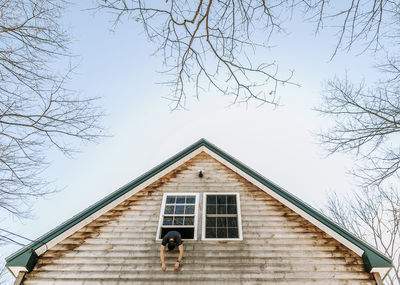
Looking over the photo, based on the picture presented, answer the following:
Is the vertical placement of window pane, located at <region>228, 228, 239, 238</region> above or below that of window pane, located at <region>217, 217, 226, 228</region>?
below

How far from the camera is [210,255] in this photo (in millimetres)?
5859

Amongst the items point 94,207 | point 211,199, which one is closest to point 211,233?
point 211,199

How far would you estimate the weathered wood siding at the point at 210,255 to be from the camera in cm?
548

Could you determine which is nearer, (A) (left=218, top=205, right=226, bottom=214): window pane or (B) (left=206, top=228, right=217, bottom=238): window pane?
(B) (left=206, top=228, right=217, bottom=238): window pane

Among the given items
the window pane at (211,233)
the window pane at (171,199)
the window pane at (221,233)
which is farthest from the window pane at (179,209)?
the window pane at (221,233)

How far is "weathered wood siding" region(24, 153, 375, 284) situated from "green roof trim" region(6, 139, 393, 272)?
1.05ft

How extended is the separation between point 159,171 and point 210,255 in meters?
3.08

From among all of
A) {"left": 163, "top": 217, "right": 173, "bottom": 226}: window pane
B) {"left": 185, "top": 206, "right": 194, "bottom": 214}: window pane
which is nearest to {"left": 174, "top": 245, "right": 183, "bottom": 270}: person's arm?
{"left": 163, "top": 217, "right": 173, "bottom": 226}: window pane

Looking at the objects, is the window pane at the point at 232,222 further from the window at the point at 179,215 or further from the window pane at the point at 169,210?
the window pane at the point at 169,210

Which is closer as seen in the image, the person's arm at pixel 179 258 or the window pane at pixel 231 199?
the person's arm at pixel 179 258

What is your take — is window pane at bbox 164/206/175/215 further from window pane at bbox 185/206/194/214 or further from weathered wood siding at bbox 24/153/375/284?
window pane at bbox 185/206/194/214

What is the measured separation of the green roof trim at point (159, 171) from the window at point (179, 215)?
1.11m

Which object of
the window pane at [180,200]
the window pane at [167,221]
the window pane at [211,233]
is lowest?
the window pane at [211,233]

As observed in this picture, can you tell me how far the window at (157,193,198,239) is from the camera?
6459 mm
